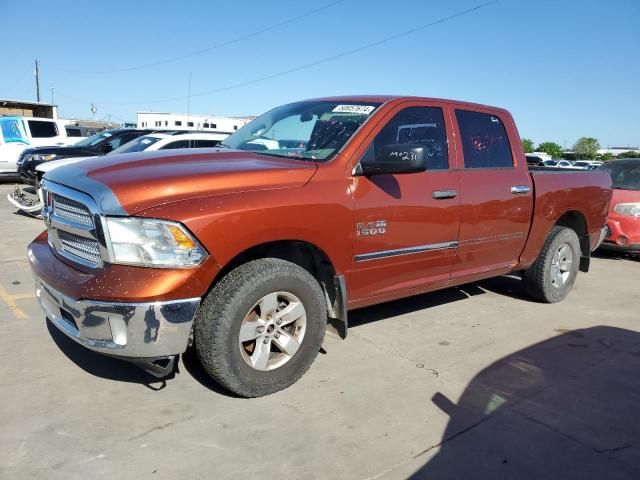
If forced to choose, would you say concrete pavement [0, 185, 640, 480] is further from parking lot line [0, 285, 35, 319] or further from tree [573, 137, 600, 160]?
tree [573, 137, 600, 160]

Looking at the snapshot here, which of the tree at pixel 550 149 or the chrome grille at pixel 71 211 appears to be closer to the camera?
the chrome grille at pixel 71 211

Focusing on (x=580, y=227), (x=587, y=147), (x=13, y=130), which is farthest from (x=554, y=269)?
(x=587, y=147)

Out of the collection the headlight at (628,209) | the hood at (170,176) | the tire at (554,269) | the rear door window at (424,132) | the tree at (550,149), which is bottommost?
the tree at (550,149)

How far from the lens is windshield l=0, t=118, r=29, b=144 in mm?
15828

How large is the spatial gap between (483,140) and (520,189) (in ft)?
1.90

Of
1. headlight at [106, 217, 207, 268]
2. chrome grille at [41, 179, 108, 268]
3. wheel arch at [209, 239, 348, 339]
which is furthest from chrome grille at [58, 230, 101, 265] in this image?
wheel arch at [209, 239, 348, 339]

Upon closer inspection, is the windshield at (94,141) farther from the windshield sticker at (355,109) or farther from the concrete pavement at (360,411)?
the windshield sticker at (355,109)

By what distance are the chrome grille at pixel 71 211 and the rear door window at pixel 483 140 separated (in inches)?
115

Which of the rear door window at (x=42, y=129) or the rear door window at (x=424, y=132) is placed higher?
the rear door window at (x=424, y=132)

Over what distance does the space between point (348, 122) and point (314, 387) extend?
1898 mm

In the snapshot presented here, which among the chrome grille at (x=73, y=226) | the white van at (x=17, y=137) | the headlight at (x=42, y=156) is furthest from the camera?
the white van at (x=17, y=137)

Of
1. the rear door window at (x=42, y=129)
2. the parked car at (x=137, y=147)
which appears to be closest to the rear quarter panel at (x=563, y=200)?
the parked car at (x=137, y=147)

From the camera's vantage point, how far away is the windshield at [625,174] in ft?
26.8

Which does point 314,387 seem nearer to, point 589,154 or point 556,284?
point 556,284
